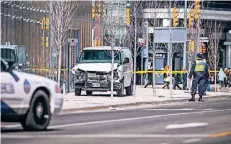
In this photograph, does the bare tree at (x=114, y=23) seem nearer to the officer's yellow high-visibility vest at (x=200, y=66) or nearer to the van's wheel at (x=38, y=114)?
the officer's yellow high-visibility vest at (x=200, y=66)

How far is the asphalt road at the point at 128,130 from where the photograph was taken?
12.8 metres

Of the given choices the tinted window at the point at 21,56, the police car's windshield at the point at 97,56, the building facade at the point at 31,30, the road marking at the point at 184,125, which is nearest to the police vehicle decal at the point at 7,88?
the road marking at the point at 184,125

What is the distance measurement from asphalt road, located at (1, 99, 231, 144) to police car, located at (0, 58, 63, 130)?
275 millimetres

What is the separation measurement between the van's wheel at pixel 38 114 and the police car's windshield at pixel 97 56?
16.7 m

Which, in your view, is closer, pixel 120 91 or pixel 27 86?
pixel 27 86

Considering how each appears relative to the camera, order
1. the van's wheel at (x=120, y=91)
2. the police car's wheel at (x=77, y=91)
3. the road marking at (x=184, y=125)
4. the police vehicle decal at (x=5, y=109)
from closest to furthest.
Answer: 1. the police vehicle decal at (x=5, y=109)
2. the road marking at (x=184, y=125)
3. the van's wheel at (x=120, y=91)
4. the police car's wheel at (x=77, y=91)

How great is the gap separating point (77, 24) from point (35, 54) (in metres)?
5.36

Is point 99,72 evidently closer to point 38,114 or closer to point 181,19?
point 38,114

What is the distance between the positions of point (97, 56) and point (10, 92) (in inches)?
713

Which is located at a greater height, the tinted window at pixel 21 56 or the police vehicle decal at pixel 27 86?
the tinted window at pixel 21 56

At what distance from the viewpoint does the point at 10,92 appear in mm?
13617

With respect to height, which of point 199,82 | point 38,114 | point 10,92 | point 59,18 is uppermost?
point 59,18

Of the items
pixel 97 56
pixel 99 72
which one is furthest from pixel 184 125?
pixel 97 56

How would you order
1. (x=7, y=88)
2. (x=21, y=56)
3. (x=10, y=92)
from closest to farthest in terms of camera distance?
(x=7, y=88), (x=10, y=92), (x=21, y=56)
